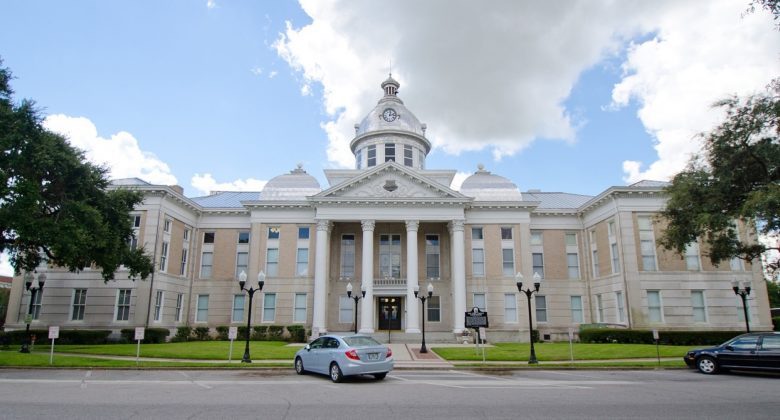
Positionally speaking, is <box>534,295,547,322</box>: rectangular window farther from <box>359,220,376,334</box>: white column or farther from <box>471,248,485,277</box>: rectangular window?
<box>359,220,376,334</box>: white column

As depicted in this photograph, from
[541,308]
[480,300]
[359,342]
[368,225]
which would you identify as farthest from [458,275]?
[359,342]

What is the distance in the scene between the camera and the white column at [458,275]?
3628 cm

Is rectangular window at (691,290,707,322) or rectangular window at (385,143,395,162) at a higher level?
rectangular window at (385,143,395,162)

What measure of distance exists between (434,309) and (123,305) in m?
22.6

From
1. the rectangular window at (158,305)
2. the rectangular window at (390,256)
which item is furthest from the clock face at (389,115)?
the rectangular window at (158,305)

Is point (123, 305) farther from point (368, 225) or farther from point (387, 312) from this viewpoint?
point (387, 312)

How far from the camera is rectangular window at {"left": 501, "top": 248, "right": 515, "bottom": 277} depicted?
132 feet

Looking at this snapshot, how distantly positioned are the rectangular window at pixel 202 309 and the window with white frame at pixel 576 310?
29628mm

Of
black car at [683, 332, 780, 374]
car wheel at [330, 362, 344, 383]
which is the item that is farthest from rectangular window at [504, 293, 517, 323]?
car wheel at [330, 362, 344, 383]

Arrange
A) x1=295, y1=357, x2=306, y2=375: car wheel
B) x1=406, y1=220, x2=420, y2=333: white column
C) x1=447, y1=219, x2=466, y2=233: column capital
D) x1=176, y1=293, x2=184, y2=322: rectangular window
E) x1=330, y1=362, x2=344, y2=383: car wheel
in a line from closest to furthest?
1. x1=330, y1=362, x2=344, y2=383: car wheel
2. x1=295, y1=357, x2=306, y2=375: car wheel
3. x1=406, y1=220, x2=420, y2=333: white column
4. x1=447, y1=219, x2=466, y2=233: column capital
5. x1=176, y1=293, x2=184, y2=322: rectangular window

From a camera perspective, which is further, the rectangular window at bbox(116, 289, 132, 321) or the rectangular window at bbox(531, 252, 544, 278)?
the rectangular window at bbox(531, 252, 544, 278)

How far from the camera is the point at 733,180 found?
70.5ft

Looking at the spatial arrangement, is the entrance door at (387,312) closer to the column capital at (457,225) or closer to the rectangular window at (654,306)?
the column capital at (457,225)

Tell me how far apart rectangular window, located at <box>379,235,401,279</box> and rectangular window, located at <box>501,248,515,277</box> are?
27.8 feet
